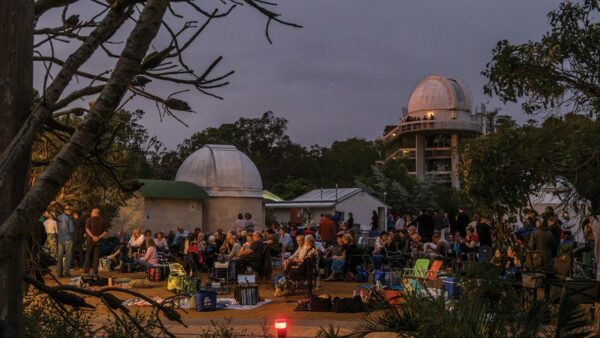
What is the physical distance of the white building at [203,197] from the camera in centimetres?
3084

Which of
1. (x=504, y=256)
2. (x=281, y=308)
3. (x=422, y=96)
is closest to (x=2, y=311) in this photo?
(x=504, y=256)

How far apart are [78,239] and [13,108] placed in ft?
60.3

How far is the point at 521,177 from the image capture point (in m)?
7.18

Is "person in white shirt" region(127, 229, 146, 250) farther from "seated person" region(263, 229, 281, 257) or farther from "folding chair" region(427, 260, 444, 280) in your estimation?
"folding chair" region(427, 260, 444, 280)

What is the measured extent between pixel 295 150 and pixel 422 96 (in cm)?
1409

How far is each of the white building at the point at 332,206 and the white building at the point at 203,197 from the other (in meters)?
2.39

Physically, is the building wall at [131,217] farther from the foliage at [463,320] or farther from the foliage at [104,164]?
the foliage at [463,320]

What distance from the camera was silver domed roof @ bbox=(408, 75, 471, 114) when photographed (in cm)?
6469

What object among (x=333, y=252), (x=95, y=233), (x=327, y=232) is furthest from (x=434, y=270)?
(x=95, y=233)

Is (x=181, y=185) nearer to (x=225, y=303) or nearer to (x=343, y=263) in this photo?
(x=343, y=263)

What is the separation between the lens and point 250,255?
15.9 metres

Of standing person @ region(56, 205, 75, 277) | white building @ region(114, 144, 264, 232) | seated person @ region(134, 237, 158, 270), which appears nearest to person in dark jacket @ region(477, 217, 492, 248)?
seated person @ region(134, 237, 158, 270)

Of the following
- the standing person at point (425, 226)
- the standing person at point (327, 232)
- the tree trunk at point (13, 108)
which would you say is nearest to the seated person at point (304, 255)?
the standing person at point (327, 232)

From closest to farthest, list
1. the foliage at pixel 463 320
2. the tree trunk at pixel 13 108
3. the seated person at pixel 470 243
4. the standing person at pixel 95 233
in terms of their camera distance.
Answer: the tree trunk at pixel 13 108 < the foliage at pixel 463 320 < the seated person at pixel 470 243 < the standing person at pixel 95 233
